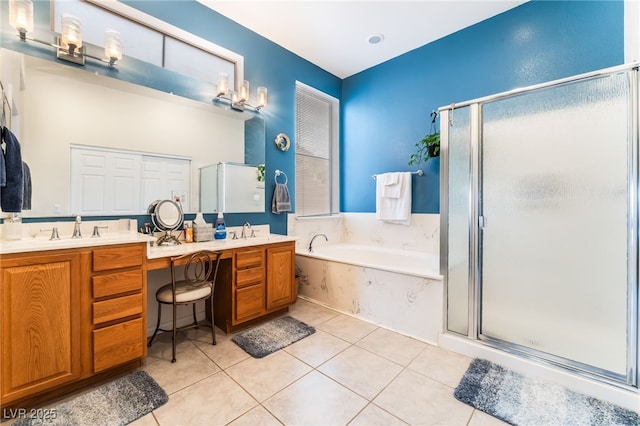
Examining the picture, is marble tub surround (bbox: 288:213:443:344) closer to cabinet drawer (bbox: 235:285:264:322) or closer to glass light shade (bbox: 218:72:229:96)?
cabinet drawer (bbox: 235:285:264:322)

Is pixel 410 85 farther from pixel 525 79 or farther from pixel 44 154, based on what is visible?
pixel 44 154

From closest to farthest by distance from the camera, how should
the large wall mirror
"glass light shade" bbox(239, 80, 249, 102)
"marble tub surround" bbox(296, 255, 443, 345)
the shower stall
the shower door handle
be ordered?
the shower stall
the large wall mirror
the shower door handle
"marble tub surround" bbox(296, 255, 443, 345)
"glass light shade" bbox(239, 80, 249, 102)

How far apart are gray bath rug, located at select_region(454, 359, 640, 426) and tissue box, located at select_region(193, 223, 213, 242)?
7.38ft

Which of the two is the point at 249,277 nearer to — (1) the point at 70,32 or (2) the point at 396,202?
(2) the point at 396,202

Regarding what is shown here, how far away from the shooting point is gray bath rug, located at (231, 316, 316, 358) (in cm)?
207

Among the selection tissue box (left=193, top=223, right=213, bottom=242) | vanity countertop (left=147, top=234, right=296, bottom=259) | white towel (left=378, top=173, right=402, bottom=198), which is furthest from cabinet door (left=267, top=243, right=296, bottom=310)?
white towel (left=378, top=173, right=402, bottom=198)

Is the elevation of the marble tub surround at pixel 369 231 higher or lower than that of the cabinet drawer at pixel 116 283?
Answer: higher

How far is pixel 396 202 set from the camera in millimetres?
3389

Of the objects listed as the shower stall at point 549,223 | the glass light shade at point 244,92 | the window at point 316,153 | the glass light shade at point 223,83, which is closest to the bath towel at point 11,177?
the glass light shade at point 223,83

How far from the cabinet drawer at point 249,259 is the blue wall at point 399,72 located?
61 centimetres

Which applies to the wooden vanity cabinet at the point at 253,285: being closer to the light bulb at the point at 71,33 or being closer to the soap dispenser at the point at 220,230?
the soap dispenser at the point at 220,230

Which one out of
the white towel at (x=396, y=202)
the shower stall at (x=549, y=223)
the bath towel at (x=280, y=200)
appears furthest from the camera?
the white towel at (x=396, y=202)

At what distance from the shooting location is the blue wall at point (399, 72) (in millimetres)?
2291

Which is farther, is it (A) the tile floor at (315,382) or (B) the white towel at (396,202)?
(B) the white towel at (396,202)
